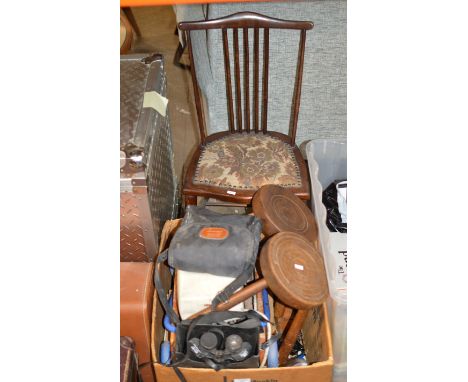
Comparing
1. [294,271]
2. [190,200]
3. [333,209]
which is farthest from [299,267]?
[190,200]

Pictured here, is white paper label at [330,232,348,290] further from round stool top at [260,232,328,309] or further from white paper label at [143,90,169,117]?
white paper label at [143,90,169,117]

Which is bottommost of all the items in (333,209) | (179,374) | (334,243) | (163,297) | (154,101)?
(179,374)

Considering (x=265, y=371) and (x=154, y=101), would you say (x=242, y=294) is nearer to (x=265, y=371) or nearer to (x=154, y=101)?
(x=265, y=371)

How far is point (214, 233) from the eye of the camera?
1.38 m

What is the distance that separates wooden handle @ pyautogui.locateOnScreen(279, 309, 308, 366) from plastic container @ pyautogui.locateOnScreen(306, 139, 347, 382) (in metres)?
0.11

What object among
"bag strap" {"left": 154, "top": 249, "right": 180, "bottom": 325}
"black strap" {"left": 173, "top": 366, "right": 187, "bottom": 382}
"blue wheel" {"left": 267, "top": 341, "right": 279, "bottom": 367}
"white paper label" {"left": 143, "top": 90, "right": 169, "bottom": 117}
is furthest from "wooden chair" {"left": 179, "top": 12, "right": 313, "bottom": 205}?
"black strap" {"left": 173, "top": 366, "right": 187, "bottom": 382}

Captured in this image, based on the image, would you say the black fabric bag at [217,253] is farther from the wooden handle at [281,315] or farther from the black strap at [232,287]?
the wooden handle at [281,315]

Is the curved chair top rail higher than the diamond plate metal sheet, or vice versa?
the curved chair top rail

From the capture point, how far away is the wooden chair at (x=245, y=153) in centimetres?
167

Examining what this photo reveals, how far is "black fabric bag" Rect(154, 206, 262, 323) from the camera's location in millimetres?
1313

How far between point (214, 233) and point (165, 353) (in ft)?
1.21

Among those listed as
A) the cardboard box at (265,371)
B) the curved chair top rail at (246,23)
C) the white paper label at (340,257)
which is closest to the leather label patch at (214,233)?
the cardboard box at (265,371)
